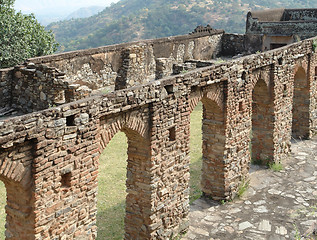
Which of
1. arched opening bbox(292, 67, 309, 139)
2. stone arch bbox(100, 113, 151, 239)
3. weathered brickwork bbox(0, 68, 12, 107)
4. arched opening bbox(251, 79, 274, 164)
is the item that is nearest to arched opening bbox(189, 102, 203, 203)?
arched opening bbox(251, 79, 274, 164)

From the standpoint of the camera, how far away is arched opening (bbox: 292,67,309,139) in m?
14.6

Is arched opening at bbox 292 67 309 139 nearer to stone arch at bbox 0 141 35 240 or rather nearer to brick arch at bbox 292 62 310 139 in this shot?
brick arch at bbox 292 62 310 139

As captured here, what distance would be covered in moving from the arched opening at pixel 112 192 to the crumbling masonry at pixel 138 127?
976 mm

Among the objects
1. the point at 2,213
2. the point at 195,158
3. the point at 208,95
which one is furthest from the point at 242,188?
the point at 2,213

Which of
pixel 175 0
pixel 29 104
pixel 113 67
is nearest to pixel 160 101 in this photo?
pixel 29 104

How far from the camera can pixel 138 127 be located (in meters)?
7.66

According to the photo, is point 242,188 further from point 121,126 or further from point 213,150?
point 121,126

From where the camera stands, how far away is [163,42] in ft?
48.1

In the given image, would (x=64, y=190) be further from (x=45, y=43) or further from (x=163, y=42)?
(x=45, y=43)

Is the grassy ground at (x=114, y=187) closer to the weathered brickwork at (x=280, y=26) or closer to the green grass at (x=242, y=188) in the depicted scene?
the green grass at (x=242, y=188)

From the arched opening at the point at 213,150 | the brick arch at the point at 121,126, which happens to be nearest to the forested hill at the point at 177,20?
the arched opening at the point at 213,150

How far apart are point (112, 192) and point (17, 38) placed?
33.4ft

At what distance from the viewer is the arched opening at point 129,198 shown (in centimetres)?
806

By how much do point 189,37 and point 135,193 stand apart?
9284mm
